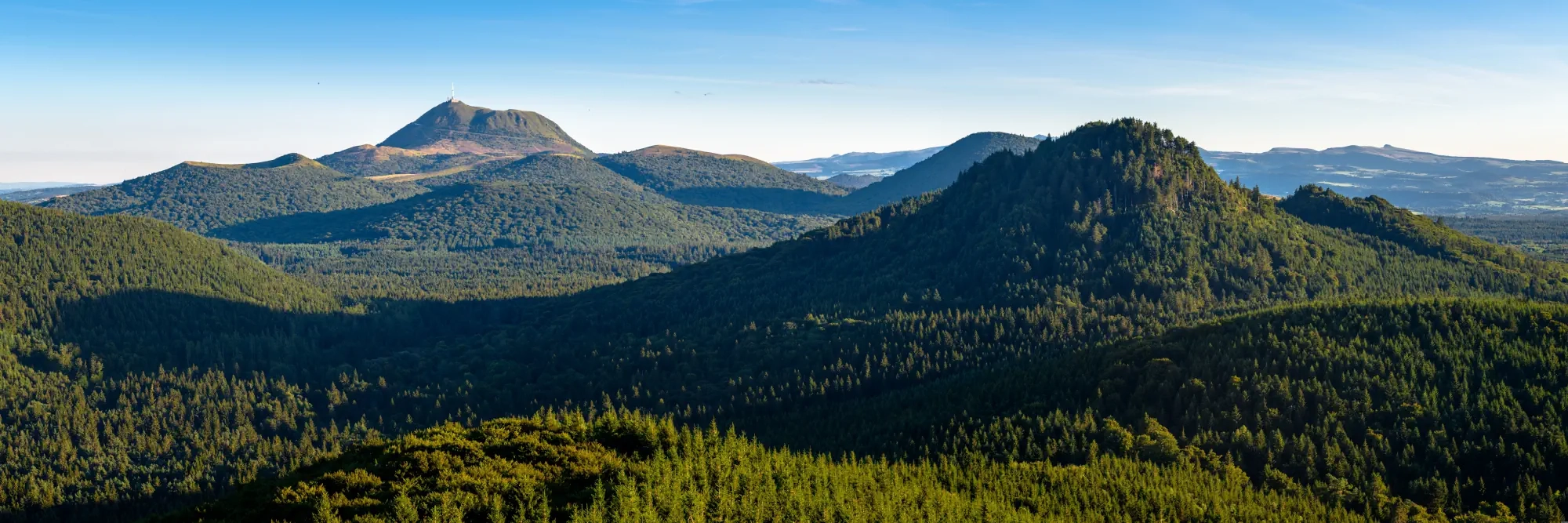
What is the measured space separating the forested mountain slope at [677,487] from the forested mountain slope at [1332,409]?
11957mm

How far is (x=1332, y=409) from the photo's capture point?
165000 mm

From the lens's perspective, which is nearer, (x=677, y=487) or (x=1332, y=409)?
(x=677, y=487)

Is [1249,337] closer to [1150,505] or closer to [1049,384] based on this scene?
[1049,384]

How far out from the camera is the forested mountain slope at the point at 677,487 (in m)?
103

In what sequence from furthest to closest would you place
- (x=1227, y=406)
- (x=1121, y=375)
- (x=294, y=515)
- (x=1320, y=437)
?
(x=1121, y=375) < (x=1227, y=406) < (x=1320, y=437) < (x=294, y=515)

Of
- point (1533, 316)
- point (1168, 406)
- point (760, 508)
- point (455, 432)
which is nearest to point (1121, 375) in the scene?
point (1168, 406)

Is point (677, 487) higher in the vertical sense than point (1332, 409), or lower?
higher

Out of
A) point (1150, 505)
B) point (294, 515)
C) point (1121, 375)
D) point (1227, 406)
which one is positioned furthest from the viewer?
point (1121, 375)

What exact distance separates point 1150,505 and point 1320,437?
45116 millimetres

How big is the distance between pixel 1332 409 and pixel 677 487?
4595 inches

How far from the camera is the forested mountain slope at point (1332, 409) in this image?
147 m

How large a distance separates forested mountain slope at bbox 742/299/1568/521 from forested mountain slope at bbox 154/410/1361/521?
11957mm

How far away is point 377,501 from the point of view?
10450 centimetres

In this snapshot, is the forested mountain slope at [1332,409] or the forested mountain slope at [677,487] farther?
the forested mountain slope at [1332,409]
